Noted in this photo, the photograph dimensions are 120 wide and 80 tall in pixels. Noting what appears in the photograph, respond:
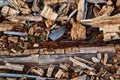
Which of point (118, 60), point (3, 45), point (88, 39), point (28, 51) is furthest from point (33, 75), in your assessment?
point (118, 60)

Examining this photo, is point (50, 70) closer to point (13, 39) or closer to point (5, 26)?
point (13, 39)

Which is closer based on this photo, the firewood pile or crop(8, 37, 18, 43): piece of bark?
the firewood pile

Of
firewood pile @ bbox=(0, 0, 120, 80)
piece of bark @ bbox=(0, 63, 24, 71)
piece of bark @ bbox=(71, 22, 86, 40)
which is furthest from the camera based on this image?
piece of bark @ bbox=(0, 63, 24, 71)

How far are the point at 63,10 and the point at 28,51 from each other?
3.23 ft

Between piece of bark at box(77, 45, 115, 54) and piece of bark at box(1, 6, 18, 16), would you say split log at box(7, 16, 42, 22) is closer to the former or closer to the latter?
piece of bark at box(1, 6, 18, 16)

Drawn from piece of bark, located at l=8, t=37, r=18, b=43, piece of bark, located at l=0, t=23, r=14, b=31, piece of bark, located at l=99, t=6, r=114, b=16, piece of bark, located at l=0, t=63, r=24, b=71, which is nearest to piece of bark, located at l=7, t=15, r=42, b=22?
piece of bark, located at l=0, t=23, r=14, b=31

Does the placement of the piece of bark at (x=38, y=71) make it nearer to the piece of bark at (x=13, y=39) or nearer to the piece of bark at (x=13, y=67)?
the piece of bark at (x=13, y=67)

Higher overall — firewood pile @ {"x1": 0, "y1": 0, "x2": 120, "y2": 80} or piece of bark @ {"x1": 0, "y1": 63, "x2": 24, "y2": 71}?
firewood pile @ {"x1": 0, "y1": 0, "x2": 120, "y2": 80}

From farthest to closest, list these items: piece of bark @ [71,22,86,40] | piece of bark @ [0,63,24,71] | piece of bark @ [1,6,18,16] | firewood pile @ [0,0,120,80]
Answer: piece of bark @ [1,6,18,16], piece of bark @ [0,63,24,71], piece of bark @ [71,22,86,40], firewood pile @ [0,0,120,80]

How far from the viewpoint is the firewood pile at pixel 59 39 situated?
5328mm

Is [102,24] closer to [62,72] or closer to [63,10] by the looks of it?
[63,10]

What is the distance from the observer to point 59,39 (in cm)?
555

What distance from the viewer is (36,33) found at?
5.57 m

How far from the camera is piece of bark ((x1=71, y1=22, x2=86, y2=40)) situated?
543 cm
